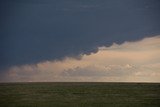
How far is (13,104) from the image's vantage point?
2007 inches

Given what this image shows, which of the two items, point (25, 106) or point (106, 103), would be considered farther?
point (106, 103)

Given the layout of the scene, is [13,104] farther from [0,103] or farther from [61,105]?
[61,105]

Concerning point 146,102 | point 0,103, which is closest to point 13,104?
point 0,103

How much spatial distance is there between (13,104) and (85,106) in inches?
360

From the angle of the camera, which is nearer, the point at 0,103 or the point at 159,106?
the point at 159,106

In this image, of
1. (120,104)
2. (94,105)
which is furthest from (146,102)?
(94,105)

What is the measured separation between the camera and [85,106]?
48.8 metres

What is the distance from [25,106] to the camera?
161 feet

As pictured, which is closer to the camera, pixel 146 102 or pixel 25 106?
pixel 25 106

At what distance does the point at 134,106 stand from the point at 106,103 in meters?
4.31

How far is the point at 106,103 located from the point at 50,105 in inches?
289

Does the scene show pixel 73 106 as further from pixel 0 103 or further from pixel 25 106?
pixel 0 103

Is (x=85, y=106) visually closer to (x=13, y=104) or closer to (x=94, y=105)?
(x=94, y=105)

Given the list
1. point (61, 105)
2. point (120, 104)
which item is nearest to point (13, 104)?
point (61, 105)
